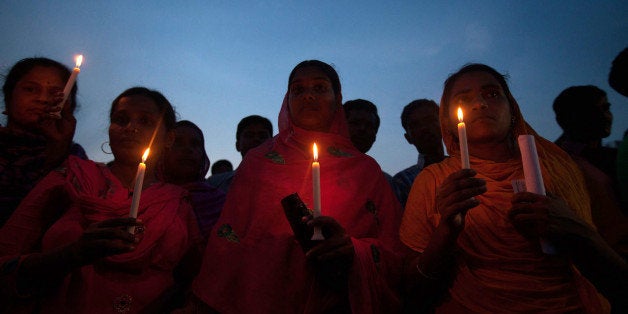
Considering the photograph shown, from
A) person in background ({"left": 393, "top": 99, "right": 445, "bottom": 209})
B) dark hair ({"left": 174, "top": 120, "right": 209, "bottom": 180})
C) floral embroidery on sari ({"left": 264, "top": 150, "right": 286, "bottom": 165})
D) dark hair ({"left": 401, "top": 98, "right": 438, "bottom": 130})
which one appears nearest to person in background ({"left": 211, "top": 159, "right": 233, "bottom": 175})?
dark hair ({"left": 174, "top": 120, "right": 209, "bottom": 180})

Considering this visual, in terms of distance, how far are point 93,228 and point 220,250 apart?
0.92 metres

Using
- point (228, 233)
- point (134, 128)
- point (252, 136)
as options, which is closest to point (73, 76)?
point (134, 128)

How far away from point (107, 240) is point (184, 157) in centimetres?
284

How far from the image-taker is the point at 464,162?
5.78 feet

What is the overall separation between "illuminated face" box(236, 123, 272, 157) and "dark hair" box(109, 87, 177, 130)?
2.65m

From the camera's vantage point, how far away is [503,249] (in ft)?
7.19

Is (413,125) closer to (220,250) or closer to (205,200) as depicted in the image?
(205,200)

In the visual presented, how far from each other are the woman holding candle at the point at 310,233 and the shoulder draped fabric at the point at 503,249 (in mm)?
327

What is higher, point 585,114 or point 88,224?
point 585,114

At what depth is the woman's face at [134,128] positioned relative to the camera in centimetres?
289

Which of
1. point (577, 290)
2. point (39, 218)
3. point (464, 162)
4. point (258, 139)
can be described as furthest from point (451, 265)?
point (258, 139)

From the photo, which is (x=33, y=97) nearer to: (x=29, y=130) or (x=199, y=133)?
(x=29, y=130)

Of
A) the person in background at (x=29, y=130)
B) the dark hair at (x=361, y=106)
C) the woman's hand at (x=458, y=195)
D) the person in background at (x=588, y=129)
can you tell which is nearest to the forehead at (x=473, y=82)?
the woman's hand at (x=458, y=195)

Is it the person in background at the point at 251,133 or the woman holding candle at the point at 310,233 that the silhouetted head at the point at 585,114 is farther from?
the person in background at the point at 251,133
